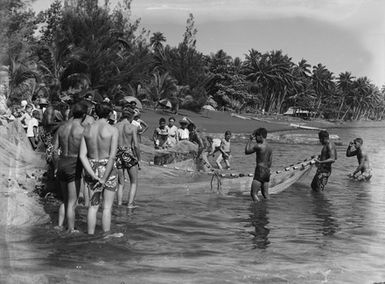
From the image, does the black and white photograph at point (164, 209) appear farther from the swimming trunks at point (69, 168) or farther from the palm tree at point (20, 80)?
the palm tree at point (20, 80)

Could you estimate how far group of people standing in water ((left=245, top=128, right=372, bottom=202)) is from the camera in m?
10.1

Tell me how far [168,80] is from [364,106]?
3903 inches

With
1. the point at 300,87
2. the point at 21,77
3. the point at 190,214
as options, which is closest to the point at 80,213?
the point at 190,214

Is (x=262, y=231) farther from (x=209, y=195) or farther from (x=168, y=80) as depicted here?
(x=168, y=80)

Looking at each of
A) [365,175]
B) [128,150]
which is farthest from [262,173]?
[365,175]

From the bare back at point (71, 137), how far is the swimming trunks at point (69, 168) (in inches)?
2.6

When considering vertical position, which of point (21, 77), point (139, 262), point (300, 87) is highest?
point (300, 87)

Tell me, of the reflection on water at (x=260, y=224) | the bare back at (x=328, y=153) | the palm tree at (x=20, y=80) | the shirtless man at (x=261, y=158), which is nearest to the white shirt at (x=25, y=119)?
the shirtless man at (x=261, y=158)

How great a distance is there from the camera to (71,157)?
6.66 metres

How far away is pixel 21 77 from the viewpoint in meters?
28.0

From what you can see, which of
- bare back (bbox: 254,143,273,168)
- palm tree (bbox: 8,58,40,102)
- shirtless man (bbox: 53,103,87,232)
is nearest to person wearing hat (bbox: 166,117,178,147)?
bare back (bbox: 254,143,273,168)

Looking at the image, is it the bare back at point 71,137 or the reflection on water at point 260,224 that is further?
the reflection on water at point 260,224

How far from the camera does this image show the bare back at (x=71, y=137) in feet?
21.8

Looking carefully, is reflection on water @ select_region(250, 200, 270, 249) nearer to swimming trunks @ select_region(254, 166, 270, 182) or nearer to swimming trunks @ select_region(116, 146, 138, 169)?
swimming trunks @ select_region(254, 166, 270, 182)
